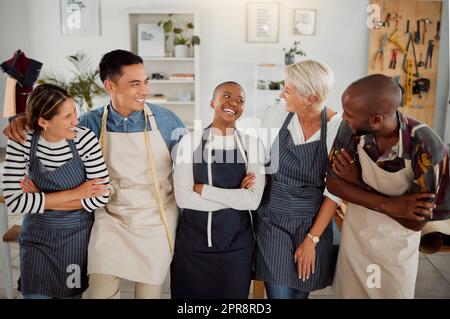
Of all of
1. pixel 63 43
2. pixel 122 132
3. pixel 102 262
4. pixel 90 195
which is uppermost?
pixel 63 43

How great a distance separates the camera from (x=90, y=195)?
3.22 feet

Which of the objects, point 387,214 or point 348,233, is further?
point 348,233

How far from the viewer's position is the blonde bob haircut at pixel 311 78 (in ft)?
3.20

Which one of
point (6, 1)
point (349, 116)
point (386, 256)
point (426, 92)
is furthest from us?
point (426, 92)

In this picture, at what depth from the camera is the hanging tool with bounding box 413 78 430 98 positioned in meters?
3.30

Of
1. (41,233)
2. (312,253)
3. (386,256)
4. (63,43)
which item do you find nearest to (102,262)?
(41,233)

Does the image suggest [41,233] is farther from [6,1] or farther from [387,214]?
[6,1]

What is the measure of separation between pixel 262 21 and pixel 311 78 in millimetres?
3283

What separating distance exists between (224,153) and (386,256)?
432 millimetres

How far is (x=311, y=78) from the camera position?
97 cm

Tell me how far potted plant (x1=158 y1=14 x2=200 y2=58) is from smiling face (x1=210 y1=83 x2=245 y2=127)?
2969 mm

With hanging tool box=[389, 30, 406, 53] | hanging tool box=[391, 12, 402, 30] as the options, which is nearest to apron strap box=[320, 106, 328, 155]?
hanging tool box=[389, 30, 406, 53]

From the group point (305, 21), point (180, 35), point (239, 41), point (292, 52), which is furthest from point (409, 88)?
point (180, 35)

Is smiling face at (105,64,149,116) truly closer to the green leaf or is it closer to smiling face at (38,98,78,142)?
smiling face at (38,98,78,142)
